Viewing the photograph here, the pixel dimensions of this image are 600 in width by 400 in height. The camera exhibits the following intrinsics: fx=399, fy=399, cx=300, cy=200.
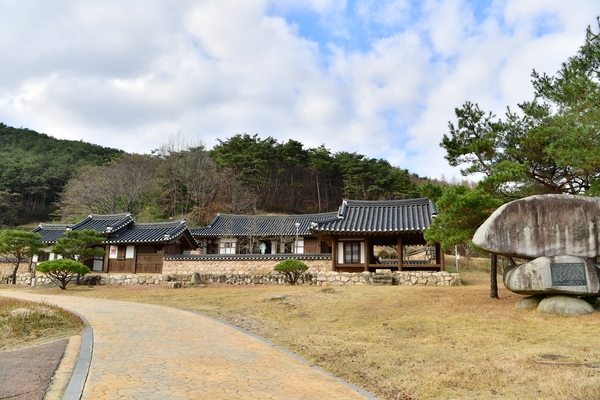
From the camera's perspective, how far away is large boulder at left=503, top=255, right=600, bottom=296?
10836 mm

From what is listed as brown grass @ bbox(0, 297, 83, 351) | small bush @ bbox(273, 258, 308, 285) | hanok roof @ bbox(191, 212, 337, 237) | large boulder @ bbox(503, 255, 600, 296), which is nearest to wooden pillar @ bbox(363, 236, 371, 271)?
small bush @ bbox(273, 258, 308, 285)

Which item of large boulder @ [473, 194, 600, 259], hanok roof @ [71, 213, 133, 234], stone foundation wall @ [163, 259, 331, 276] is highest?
hanok roof @ [71, 213, 133, 234]

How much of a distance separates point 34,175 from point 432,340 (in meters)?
69.6

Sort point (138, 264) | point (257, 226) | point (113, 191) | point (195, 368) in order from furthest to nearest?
point (113, 191)
point (257, 226)
point (138, 264)
point (195, 368)

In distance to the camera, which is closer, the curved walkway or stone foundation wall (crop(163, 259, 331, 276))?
the curved walkway

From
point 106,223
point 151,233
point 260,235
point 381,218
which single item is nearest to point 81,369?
point 381,218

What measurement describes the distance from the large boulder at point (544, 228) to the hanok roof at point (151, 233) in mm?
21714

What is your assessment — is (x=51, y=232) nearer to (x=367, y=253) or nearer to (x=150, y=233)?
(x=150, y=233)

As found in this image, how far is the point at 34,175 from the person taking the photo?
62.2 metres

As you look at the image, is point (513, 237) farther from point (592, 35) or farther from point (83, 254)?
point (83, 254)

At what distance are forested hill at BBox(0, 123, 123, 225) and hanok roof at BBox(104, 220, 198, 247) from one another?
32.7 m

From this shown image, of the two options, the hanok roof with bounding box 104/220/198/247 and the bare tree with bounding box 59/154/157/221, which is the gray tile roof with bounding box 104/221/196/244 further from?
the bare tree with bounding box 59/154/157/221

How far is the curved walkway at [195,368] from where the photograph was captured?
5391 millimetres

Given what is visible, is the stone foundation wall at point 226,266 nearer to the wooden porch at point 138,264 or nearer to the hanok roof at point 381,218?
the wooden porch at point 138,264
